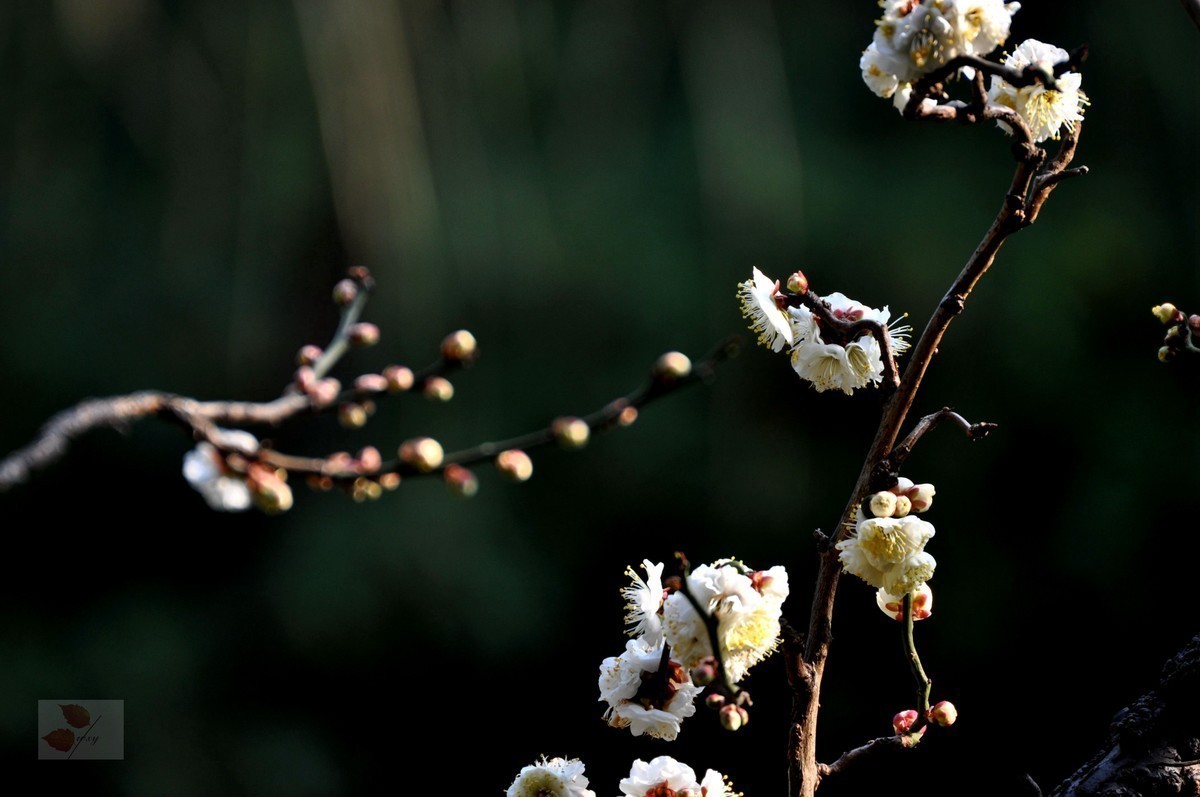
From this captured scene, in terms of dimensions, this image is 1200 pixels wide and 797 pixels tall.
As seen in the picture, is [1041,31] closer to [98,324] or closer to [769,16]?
[769,16]

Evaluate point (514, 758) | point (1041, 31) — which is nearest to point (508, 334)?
point (514, 758)

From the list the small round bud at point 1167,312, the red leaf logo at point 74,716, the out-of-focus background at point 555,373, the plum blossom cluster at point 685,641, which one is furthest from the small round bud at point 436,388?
the out-of-focus background at point 555,373

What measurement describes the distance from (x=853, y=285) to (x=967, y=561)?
21.0 inches

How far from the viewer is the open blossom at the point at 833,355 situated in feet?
1.63

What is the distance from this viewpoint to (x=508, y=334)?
2057 mm

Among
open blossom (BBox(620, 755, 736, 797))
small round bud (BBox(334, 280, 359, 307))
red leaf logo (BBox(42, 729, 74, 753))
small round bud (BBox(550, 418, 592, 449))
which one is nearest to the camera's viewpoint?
small round bud (BBox(550, 418, 592, 449))

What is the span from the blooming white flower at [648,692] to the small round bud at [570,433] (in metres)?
0.25

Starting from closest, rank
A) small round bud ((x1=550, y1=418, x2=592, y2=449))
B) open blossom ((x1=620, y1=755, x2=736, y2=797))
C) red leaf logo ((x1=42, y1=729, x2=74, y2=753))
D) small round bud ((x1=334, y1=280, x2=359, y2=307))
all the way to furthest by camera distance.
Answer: small round bud ((x1=550, y1=418, x2=592, y2=449))
small round bud ((x1=334, y1=280, x2=359, y2=307))
open blossom ((x1=620, y1=755, x2=736, y2=797))
red leaf logo ((x1=42, y1=729, x2=74, y2=753))

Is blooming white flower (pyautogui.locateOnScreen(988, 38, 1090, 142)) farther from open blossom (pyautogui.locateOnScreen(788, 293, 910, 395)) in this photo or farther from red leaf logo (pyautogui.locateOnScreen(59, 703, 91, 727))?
red leaf logo (pyautogui.locateOnScreen(59, 703, 91, 727))

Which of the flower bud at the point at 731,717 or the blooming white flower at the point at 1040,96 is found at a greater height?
the blooming white flower at the point at 1040,96

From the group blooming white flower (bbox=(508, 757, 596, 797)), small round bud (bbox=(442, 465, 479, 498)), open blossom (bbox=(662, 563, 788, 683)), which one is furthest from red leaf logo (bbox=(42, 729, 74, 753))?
small round bud (bbox=(442, 465, 479, 498))

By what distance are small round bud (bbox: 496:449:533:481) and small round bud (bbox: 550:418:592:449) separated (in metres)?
0.02

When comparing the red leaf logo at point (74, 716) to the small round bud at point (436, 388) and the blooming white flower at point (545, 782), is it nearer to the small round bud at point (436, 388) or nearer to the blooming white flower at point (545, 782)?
the blooming white flower at point (545, 782)

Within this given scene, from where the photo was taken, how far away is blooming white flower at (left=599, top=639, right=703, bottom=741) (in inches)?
18.8
